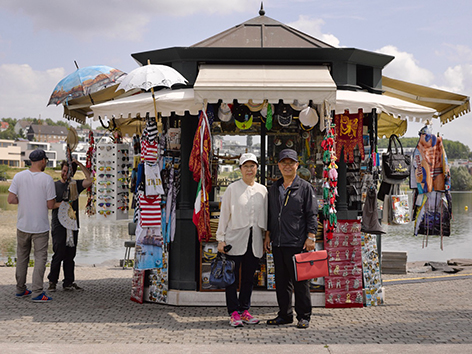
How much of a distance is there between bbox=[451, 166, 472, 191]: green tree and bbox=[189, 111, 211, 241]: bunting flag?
236 ft

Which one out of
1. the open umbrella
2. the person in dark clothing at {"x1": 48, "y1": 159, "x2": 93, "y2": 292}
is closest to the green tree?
the person in dark clothing at {"x1": 48, "y1": 159, "x2": 93, "y2": 292}

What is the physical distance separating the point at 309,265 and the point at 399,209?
2348 mm

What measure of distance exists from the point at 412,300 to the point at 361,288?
1069 mm

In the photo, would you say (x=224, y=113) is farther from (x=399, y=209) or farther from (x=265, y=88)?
(x=399, y=209)

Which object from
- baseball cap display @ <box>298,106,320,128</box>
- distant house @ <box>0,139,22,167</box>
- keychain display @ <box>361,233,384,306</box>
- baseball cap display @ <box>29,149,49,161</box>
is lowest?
keychain display @ <box>361,233,384,306</box>

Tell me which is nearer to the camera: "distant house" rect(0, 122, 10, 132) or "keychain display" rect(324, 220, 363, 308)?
"keychain display" rect(324, 220, 363, 308)

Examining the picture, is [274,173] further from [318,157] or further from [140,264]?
[140,264]

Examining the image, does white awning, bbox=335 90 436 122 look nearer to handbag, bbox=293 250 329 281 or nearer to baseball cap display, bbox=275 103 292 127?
baseball cap display, bbox=275 103 292 127

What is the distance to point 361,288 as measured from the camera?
767 centimetres

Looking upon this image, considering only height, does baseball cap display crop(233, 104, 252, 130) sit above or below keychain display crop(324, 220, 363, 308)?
above

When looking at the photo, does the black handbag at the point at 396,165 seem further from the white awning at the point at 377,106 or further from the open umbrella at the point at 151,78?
the open umbrella at the point at 151,78

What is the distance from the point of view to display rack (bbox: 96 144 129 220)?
808 centimetres

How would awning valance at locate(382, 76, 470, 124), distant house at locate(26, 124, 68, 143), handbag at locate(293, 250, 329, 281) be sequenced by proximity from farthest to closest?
1. distant house at locate(26, 124, 68, 143)
2. awning valance at locate(382, 76, 470, 124)
3. handbag at locate(293, 250, 329, 281)

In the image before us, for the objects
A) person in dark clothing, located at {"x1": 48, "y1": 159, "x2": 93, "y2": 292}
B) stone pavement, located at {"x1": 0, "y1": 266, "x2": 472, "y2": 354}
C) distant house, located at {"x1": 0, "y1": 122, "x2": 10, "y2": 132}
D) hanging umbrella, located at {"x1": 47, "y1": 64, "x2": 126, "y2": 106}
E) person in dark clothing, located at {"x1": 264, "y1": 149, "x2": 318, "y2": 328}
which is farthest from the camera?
distant house, located at {"x1": 0, "y1": 122, "x2": 10, "y2": 132}
